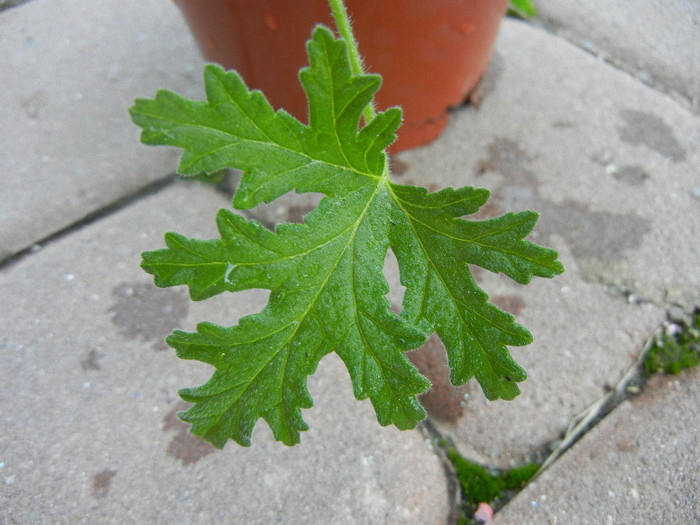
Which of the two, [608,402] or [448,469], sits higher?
[608,402]

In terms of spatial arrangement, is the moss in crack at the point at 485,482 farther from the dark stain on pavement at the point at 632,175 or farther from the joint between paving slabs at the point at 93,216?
the joint between paving slabs at the point at 93,216

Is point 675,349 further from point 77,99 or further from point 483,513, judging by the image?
point 77,99

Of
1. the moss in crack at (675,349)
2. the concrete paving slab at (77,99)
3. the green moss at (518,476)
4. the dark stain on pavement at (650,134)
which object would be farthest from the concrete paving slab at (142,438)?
the dark stain on pavement at (650,134)

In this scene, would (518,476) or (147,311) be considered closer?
(518,476)

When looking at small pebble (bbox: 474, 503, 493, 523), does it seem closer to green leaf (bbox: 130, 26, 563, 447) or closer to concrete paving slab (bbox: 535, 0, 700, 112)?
green leaf (bbox: 130, 26, 563, 447)

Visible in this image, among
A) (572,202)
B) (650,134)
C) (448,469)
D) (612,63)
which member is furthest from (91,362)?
(612,63)

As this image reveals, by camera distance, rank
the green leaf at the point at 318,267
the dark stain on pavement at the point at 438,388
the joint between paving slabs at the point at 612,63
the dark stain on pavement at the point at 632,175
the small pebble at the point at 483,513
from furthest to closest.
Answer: the joint between paving slabs at the point at 612,63, the dark stain on pavement at the point at 632,175, the dark stain on pavement at the point at 438,388, the small pebble at the point at 483,513, the green leaf at the point at 318,267

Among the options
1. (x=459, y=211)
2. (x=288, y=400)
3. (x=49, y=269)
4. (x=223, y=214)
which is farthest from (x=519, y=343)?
(x=49, y=269)
